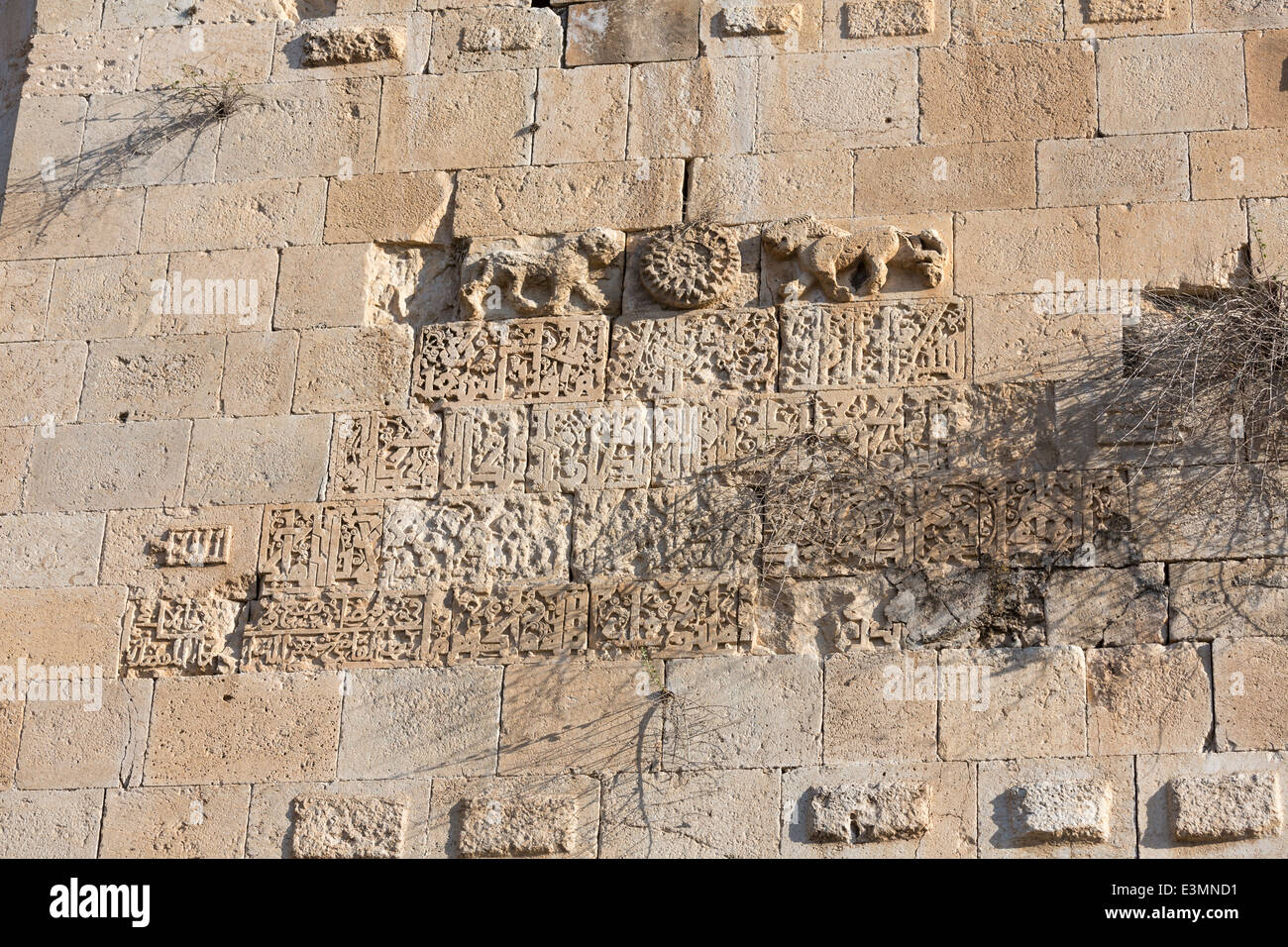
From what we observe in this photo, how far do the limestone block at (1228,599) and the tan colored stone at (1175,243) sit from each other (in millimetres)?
1139

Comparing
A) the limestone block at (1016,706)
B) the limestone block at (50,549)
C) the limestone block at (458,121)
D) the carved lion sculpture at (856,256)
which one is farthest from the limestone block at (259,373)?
the limestone block at (1016,706)

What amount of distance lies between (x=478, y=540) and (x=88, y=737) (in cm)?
162

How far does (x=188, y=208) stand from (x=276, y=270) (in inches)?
22.1

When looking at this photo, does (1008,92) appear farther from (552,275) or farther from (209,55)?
(209,55)

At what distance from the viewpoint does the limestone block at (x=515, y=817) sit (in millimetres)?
6898

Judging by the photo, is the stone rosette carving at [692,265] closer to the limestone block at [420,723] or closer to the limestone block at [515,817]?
the limestone block at [420,723]

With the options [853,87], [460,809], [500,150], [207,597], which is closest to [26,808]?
[207,597]

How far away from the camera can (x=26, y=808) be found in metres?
7.35

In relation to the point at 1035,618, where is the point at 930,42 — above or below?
above

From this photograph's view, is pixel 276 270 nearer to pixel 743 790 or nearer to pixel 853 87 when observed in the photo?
pixel 853 87

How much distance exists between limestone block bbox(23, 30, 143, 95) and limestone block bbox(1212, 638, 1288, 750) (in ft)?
17.2

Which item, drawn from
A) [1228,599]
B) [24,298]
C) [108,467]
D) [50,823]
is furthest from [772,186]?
[50,823]

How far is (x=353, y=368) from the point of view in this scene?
26.0 ft

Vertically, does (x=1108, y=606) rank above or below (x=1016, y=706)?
above
